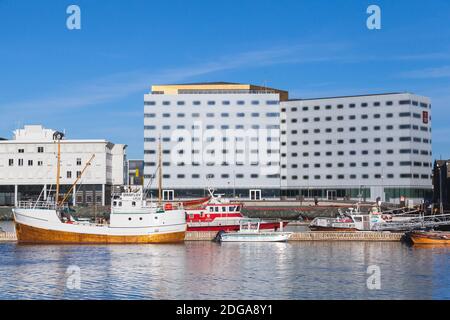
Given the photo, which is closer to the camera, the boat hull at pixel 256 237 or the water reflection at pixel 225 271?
the water reflection at pixel 225 271

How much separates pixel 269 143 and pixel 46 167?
52724 millimetres

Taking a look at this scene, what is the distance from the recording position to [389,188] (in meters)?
169

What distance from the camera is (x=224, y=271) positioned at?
52.5m

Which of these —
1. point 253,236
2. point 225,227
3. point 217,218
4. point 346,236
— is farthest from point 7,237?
point 346,236

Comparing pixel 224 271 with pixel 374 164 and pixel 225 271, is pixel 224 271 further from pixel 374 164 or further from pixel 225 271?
pixel 374 164

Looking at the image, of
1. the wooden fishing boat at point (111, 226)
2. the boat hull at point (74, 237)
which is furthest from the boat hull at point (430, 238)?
the boat hull at point (74, 237)

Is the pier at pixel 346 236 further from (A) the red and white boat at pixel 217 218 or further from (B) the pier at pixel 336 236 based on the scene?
(A) the red and white boat at pixel 217 218

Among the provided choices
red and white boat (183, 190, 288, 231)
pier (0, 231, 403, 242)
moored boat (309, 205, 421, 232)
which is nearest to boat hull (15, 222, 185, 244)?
pier (0, 231, 403, 242)

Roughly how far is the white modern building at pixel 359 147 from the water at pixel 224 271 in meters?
95.4

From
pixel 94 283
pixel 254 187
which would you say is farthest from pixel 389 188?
pixel 94 283

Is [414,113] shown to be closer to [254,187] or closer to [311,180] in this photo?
[311,180]

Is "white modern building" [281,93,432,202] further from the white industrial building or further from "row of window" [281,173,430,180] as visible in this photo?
the white industrial building

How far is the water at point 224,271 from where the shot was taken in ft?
139

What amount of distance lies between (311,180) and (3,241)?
103 meters
